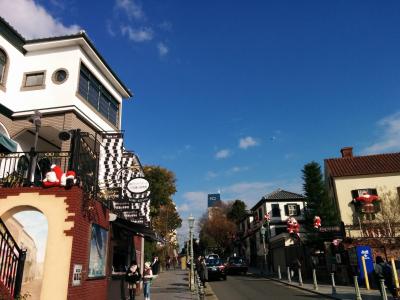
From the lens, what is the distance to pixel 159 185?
36.2 m

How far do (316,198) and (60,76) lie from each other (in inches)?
901

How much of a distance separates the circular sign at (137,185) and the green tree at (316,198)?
2039 cm

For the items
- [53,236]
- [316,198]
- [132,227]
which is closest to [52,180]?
[53,236]

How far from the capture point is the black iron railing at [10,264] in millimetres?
8414

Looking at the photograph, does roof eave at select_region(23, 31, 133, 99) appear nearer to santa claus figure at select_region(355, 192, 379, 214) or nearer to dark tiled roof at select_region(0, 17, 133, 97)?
dark tiled roof at select_region(0, 17, 133, 97)

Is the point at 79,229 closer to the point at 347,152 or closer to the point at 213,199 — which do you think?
the point at 347,152

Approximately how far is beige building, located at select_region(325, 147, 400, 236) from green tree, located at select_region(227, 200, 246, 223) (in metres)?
37.7

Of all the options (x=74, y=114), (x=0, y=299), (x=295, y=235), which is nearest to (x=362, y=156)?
(x=295, y=235)

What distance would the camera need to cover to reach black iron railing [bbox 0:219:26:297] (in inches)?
331

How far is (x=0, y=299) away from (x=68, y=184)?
10.1ft

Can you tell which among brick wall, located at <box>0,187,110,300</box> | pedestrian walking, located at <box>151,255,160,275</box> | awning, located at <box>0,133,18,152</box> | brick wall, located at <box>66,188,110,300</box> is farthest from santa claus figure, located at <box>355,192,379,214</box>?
awning, located at <box>0,133,18,152</box>

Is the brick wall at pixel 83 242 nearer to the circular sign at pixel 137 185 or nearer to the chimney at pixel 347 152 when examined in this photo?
the circular sign at pixel 137 185

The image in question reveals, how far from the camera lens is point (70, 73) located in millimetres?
15148

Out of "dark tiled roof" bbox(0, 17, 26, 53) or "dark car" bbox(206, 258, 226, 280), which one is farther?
"dark car" bbox(206, 258, 226, 280)
